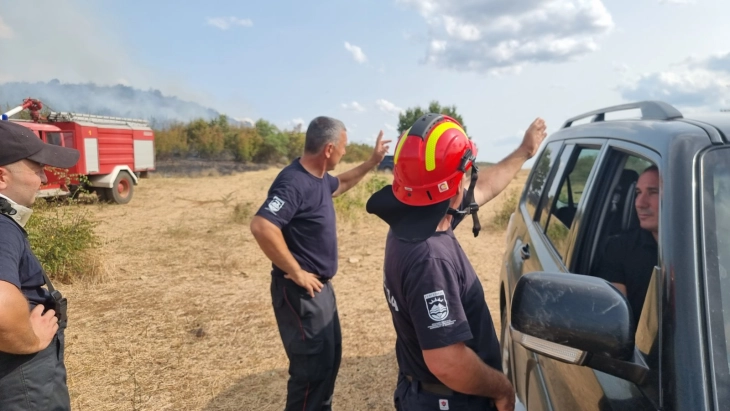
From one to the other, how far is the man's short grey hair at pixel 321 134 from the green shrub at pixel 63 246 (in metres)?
4.28

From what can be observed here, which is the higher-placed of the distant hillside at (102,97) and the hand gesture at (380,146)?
the distant hillside at (102,97)

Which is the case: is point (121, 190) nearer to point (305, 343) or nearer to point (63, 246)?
point (63, 246)

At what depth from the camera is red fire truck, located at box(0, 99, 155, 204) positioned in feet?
37.8

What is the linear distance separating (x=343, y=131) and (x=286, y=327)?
1260 millimetres

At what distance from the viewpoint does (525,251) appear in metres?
2.59

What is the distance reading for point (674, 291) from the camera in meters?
1.08

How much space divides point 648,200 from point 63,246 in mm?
6207

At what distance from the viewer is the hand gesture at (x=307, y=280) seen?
2771 mm

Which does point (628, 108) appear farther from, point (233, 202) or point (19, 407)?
point (233, 202)

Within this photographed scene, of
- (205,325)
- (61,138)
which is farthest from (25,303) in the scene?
(61,138)

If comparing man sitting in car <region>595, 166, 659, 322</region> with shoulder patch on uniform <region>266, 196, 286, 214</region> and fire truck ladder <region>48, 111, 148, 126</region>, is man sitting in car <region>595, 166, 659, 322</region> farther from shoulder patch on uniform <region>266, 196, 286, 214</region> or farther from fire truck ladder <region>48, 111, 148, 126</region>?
fire truck ladder <region>48, 111, 148, 126</region>

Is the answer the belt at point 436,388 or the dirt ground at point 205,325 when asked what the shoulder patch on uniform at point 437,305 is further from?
the dirt ground at point 205,325

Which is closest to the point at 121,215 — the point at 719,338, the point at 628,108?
the point at 628,108

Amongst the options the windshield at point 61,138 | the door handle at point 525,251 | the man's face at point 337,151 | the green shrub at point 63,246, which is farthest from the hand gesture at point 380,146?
the windshield at point 61,138
